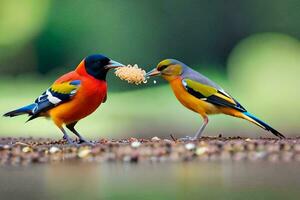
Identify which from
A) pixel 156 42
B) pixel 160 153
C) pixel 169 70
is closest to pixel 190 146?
pixel 160 153

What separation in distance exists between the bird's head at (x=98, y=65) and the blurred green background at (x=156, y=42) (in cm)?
721

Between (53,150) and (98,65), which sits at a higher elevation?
(98,65)

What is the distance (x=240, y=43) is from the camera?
16.7 metres

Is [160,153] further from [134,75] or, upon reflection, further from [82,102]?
[134,75]

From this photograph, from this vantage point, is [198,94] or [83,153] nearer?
[83,153]

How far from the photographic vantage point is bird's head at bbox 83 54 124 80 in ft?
19.5

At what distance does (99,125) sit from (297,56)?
6.61m

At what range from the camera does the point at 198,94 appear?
20.2ft

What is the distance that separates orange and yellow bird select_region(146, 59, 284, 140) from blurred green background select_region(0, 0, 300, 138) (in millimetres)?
6903

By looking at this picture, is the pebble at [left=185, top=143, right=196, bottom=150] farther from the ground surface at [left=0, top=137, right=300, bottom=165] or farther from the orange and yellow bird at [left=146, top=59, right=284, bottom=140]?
the orange and yellow bird at [left=146, top=59, right=284, bottom=140]

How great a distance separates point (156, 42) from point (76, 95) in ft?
35.1

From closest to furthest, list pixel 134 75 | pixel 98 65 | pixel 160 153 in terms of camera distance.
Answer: pixel 160 153 < pixel 98 65 < pixel 134 75

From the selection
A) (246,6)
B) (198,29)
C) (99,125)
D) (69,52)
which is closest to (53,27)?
(69,52)

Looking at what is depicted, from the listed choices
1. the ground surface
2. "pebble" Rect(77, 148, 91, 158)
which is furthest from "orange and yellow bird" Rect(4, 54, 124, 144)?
"pebble" Rect(77, 148, 91, 158)
